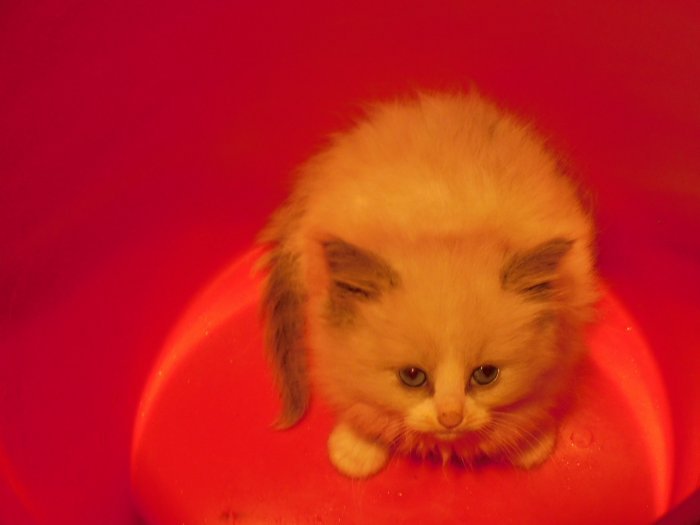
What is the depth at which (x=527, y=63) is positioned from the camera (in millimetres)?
1798

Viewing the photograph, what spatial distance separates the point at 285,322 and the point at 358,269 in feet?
1.70

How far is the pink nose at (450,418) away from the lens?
46.9 inches

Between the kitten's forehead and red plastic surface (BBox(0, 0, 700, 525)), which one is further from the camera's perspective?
red plastic surface (BBox(0, 0, 700, 525))

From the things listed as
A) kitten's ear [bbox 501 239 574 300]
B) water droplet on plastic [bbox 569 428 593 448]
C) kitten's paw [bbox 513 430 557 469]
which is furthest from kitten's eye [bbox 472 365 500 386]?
water droplet on plastic [bbox 569 428 593 448]

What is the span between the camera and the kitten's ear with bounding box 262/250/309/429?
5.39 ft

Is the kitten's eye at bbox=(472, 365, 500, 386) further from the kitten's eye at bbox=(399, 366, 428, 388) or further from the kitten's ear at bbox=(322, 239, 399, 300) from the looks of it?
the kitten's ear at bbox=(322, 239, 399, 300)

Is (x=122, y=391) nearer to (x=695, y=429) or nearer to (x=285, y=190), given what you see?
(x=285, y=190)

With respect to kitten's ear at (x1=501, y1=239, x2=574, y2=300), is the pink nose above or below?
below

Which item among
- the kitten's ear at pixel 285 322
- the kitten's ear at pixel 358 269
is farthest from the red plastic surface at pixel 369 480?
the kitten's ear at pixel 358 269

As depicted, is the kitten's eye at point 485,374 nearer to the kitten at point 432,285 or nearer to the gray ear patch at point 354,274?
the kitten at point 432,285

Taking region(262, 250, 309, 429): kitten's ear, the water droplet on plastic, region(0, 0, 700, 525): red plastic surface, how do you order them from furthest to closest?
the water droplet on plastic
region(262, 250, 309, 429): kitten's ear
region(0, 0, 700, 525): red plastic surface

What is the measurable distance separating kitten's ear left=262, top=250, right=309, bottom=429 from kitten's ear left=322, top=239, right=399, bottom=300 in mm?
401

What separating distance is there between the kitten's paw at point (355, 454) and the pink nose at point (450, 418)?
20.1 inches

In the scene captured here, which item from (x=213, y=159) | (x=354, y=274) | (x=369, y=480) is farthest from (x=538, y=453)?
(x=213, y=159)
